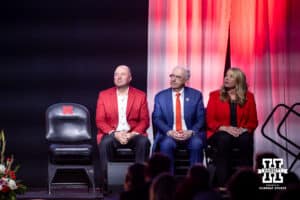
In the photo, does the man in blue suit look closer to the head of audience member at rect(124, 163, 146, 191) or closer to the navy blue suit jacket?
the navy blue suit jacket

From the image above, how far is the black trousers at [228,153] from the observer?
7.61 meters

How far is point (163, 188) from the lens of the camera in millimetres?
4719

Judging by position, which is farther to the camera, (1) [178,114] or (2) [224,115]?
(1) [178,114]

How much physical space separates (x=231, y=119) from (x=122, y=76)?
1.18m

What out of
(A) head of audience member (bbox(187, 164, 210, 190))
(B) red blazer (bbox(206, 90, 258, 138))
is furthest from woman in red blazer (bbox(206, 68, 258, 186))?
(A) head of audience member (bbox(187, 164, 210, 190))

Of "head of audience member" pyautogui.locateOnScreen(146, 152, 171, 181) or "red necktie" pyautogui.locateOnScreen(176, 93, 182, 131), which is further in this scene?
"red necktie" pyautogui.locateOnScreen(176, 93, 182, 131)

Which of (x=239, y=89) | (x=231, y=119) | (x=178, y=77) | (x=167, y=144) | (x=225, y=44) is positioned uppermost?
(x=225, y=44)

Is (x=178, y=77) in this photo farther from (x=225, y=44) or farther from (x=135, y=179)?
(x=135, y=179)

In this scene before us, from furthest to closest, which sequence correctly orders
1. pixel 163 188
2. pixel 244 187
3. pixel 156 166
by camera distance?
pixel 156 166 → pixel 163 188 → pixel 244 187

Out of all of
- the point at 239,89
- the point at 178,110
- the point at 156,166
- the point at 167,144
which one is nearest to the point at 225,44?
the point at 239,89

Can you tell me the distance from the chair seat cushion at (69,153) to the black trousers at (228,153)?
4.19ft

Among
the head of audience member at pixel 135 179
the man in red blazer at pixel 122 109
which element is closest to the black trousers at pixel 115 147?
the man in red blazer at pixel 122 109

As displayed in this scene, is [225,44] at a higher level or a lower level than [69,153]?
higher

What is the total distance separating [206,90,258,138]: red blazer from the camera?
7898 mm
